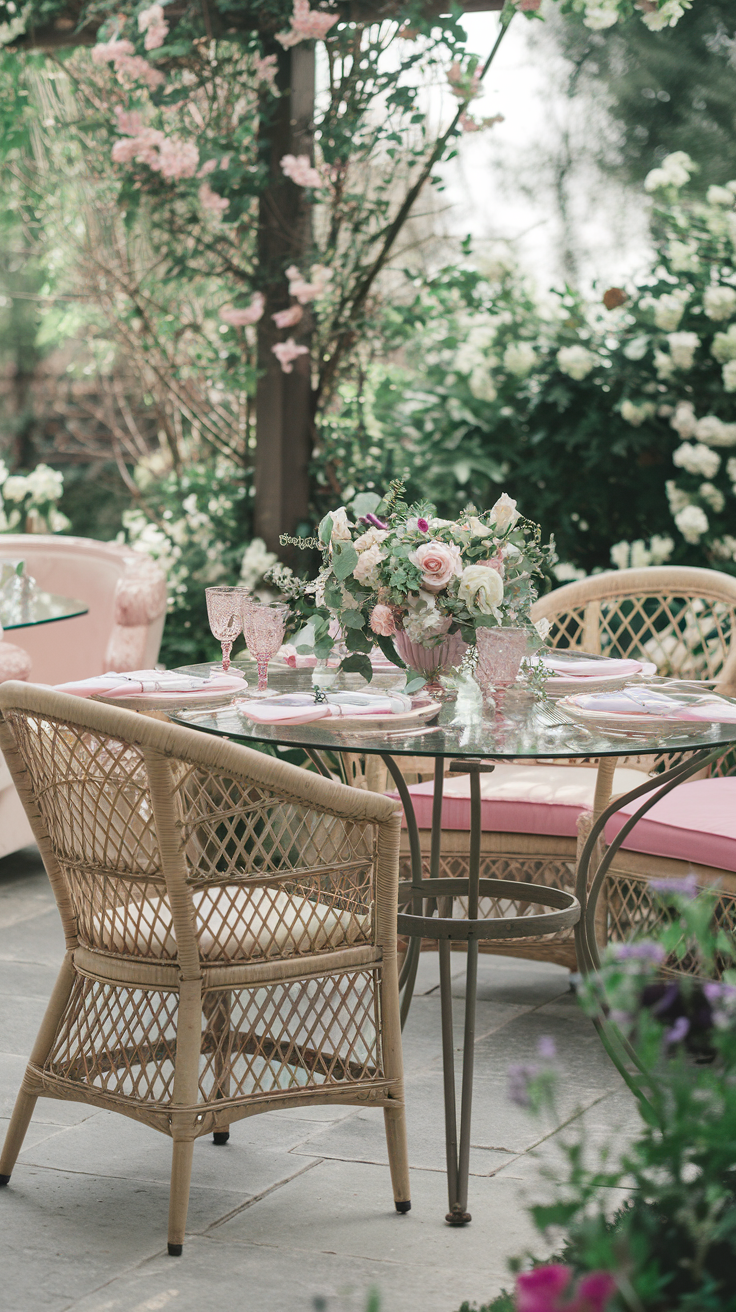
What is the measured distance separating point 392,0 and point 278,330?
110 centimetres

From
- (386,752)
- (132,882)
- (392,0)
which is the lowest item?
(132,882)

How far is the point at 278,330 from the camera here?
4590mm

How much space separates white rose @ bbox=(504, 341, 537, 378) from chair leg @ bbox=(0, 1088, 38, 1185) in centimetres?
296

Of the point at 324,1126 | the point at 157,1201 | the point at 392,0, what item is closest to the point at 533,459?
the point at 392,0

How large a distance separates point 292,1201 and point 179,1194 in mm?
252

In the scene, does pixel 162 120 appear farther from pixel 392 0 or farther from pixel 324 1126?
pixel 324 1126

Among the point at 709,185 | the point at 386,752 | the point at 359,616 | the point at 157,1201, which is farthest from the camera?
the point at 709,185

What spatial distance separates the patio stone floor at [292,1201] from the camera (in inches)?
71.3

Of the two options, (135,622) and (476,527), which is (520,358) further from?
(476,527)

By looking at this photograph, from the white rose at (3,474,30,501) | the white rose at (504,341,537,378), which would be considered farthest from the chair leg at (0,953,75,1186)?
the white rose at (3,474,30,501)

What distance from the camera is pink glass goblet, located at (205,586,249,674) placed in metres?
2.45

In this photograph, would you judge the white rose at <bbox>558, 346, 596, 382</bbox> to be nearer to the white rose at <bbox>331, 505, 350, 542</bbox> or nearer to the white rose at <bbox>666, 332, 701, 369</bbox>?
the white rose at <bbox>666, 332, 701, 369</bbox>

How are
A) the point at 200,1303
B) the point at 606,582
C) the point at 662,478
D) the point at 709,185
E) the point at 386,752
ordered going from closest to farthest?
the point at 200,1303
the point at 386,752
the point at 606,582
the point at 662,478
the point at 709,185

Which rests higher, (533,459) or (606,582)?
(533,459)
